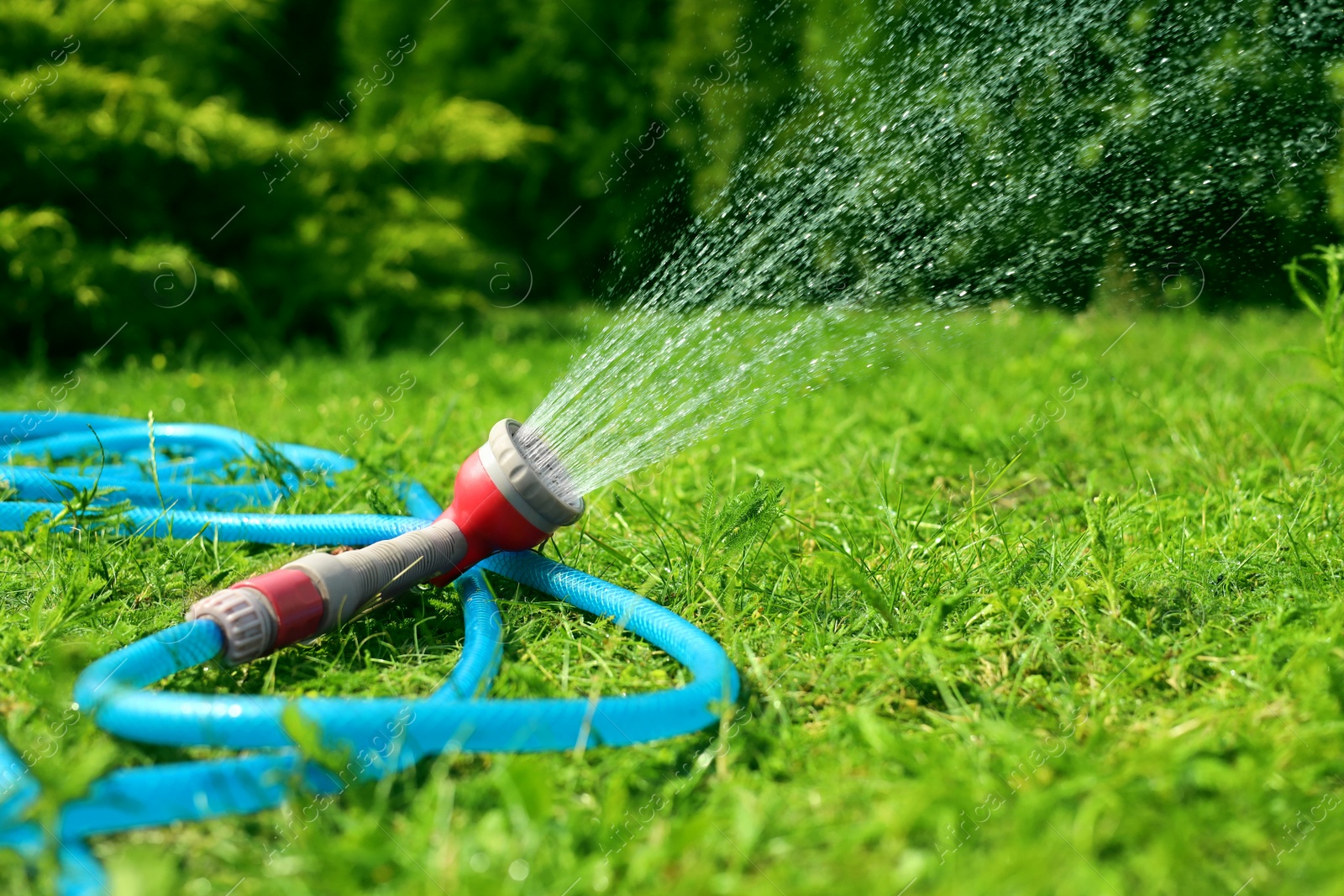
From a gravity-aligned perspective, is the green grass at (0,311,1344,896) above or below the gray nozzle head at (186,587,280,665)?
below

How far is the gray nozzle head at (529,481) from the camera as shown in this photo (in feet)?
6.31

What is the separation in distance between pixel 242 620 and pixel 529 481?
1.90 feet

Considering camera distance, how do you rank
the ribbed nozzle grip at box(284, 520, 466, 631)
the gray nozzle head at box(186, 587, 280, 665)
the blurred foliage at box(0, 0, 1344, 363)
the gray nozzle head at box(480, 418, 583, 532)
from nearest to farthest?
the gray nozzle head at box(186, 587, 280, 665) → the ribbed nozzle grip at box(284, 520, 466, 631) → the gray nozzle head at box(480, 418, 583, 532) → the blurred foliage at box(0, 0, 1344, 363)

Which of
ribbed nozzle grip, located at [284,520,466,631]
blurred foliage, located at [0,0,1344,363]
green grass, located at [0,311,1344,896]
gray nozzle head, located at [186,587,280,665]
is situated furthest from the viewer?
blurred foliage, located at [0,0,1344,363]

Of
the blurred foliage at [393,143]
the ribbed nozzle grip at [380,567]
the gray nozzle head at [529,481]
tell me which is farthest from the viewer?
the blurred foliage at [393,143]

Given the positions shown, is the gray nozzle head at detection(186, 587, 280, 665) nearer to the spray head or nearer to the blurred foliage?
the spray head

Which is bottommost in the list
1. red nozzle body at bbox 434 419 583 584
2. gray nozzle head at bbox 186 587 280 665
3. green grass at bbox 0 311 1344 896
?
green grass at bbox 0 311 1344 896

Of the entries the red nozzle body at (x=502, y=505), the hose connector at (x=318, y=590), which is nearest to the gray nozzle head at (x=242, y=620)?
the hose connector at (x=318, y=590)

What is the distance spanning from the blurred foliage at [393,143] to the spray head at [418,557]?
8.21 feet

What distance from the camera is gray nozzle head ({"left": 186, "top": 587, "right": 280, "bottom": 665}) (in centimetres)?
164

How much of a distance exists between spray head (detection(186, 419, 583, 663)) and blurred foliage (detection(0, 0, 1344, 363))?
250 cm

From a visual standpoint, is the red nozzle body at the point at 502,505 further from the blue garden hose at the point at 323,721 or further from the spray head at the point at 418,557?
the blue garden hose at the point at 323,721

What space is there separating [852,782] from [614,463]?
3.16 ft

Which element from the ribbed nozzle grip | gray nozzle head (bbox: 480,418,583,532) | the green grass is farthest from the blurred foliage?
the ribbed nozzle grip
